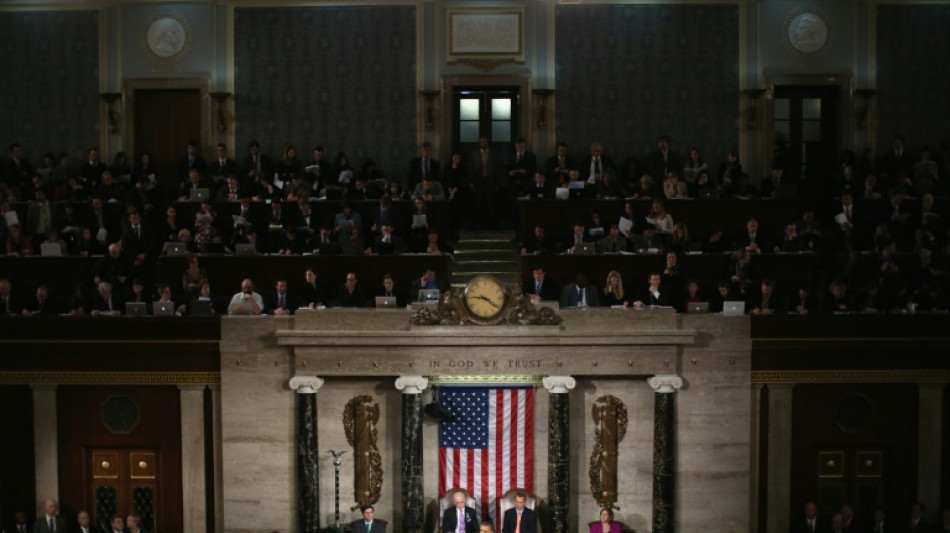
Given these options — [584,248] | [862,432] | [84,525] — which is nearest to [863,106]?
[584,248]

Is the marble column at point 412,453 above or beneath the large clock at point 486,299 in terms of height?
beneath

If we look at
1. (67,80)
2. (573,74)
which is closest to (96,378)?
(67,80)

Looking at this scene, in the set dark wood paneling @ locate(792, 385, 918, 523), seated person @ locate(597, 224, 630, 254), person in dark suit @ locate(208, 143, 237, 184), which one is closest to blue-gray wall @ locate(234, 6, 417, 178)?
person in dark suit @ locate(208, 143, 237, 184)

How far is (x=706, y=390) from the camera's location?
18.6 metres

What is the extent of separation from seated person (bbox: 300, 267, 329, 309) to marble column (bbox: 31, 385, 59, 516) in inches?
146

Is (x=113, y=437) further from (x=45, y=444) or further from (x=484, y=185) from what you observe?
(x=484, y=185)

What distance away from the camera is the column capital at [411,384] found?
719 inches

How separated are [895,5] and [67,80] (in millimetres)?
14924

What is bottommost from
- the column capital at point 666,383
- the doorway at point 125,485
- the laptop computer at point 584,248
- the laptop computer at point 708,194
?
the doorway at point 125,485

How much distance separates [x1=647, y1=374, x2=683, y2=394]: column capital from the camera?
18.3 metres

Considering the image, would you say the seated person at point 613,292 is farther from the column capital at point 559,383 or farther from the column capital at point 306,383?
the column capital at point 306,383

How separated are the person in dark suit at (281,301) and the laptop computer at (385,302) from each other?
1.21m

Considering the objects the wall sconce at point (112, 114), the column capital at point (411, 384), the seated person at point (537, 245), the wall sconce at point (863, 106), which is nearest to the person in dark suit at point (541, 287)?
the seated person at point (537, 245)

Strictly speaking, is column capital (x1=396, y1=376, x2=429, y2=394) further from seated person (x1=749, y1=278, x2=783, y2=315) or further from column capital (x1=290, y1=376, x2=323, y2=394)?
seated person (x1=749, y1=278, x2=783, y2=315)
